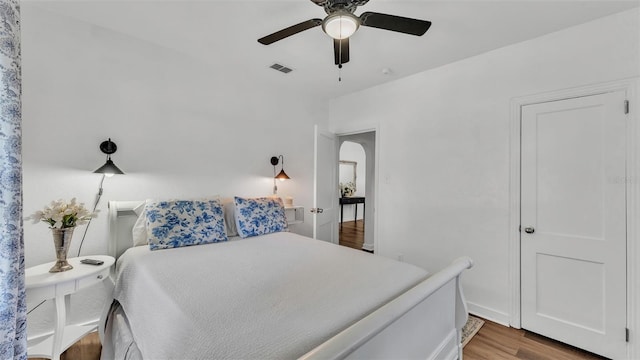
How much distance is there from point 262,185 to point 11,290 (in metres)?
2.59

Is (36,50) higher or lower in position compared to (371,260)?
higher

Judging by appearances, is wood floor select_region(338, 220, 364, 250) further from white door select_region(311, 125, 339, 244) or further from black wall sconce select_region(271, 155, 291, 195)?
black wall sconce select_region(271, 155, 291, 195)

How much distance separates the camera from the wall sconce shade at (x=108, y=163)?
2.12 m

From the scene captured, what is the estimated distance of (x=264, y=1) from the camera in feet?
6.20

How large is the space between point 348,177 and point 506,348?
583 centimetres

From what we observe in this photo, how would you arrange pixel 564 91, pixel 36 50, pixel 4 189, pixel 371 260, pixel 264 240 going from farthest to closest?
pixel 264 240 < pixel 564 91 < pixel 36 50 < pixel 371 260 < pixel 4 189

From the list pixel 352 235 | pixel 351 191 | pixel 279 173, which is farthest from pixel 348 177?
pixel 279 173

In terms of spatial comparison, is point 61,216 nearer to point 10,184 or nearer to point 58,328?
point 58,328

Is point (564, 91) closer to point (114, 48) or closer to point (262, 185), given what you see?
point (262, 185)

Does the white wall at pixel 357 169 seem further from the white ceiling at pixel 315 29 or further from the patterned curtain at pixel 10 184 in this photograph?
the patterned curtain at pixel 10 184

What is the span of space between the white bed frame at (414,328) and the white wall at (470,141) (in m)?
1.19

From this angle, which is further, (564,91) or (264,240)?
(264,240)

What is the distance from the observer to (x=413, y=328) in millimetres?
1259

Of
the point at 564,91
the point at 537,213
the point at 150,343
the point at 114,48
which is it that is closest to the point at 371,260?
the point at 150,343
